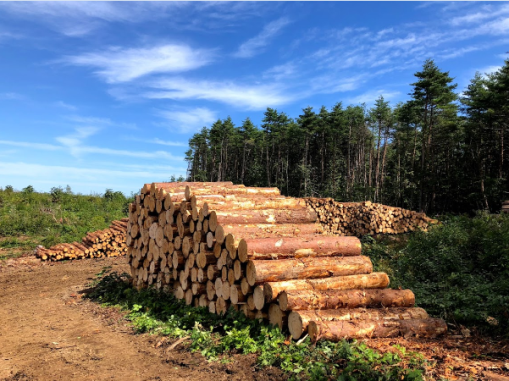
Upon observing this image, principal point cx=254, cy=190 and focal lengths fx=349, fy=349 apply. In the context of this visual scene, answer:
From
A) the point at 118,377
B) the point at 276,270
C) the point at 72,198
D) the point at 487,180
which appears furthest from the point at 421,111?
the point at 118,377

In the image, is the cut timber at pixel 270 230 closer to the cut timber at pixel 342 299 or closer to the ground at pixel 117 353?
the cut timber at pixel 342 299

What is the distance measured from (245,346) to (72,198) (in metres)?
24.9

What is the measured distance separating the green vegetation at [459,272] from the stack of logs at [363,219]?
3.86 meters

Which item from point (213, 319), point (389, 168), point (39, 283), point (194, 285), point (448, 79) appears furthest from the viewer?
point (389, 168)

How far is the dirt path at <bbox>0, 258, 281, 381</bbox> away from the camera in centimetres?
431

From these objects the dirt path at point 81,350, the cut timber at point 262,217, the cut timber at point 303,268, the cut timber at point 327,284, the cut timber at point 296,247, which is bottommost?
the dirt path at point 81,350

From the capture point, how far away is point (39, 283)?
10.9 metres

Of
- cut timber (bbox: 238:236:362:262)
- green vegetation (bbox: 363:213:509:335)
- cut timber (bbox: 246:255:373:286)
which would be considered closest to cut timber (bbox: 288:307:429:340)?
cut timber (bbox: 246:255:373:286)

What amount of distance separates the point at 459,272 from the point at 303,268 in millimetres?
6239

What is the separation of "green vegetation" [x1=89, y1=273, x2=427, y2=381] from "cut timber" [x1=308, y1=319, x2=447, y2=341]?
Answer: 0.14 m

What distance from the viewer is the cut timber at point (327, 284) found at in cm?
509

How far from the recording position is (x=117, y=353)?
509 cm

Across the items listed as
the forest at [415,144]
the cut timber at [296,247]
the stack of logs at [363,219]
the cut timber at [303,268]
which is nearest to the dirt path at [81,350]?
the cut timber at [303,268]

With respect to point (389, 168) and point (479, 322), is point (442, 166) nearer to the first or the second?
point (389, 168)
